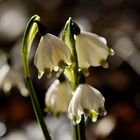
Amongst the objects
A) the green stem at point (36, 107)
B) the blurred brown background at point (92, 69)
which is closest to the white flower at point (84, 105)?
the green stem at point (36, 107)

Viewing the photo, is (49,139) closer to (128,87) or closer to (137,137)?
(137,137)

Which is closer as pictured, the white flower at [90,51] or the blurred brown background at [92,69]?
the white flower at [90,51]

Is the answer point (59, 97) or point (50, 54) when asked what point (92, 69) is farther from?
point (50, 54)

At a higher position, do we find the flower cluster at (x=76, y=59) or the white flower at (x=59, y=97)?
the flower cluster at (x=76, y=59)

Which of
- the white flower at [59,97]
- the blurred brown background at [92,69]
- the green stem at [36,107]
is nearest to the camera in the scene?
the green stem at [36,107]

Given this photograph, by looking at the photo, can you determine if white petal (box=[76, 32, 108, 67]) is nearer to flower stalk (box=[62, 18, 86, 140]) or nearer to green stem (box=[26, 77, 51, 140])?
flower stalk (box=[62, 18, 86, 140])

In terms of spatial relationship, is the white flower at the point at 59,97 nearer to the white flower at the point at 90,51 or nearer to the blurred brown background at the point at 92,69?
the white flower at the point at 90,51

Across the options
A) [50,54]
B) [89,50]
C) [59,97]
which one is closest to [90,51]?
[89,50]

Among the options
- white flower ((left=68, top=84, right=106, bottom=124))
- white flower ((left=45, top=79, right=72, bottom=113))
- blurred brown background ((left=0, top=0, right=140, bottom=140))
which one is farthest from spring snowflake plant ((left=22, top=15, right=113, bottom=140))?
blurred brown background ((left=0, top=0, right=140, bottom=140))
